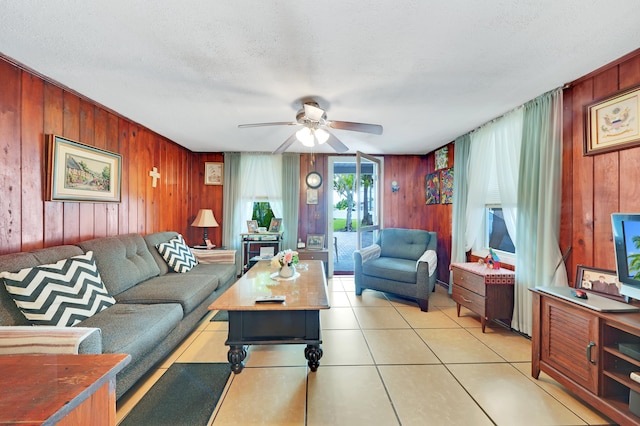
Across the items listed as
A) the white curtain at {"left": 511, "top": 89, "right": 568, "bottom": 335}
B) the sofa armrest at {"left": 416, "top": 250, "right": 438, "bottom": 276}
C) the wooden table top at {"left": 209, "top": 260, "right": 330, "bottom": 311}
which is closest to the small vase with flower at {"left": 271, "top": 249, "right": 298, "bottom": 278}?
the wooden table top at {"left": 209, "top": 260, "right": 330, "bottom": 311}

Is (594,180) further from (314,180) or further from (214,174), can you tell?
(214,174)

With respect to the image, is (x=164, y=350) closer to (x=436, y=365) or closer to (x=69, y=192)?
(x=69, y=192)

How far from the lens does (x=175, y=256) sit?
3.21 meters

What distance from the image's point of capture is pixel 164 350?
6.79 feet

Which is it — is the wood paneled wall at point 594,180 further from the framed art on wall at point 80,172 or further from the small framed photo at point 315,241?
the framed art on wall at point 80,172

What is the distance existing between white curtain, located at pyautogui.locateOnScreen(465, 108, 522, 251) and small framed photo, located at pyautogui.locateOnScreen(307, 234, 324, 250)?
2233mm

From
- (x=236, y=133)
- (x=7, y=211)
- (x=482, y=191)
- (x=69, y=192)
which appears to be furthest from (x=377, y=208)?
(x=7, y=211)

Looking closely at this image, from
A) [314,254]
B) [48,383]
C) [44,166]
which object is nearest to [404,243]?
[314,254]

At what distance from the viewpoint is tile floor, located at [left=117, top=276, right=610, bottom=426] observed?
5.17ft

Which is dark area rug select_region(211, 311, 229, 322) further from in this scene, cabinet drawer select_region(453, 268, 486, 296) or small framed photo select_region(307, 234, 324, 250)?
cabinet drawer select_region(453, 268, 486, 296)

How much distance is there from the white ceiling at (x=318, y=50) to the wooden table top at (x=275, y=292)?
1701 millimetres

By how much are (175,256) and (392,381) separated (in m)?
2.74

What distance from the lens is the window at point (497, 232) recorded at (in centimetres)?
306

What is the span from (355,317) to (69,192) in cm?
305
